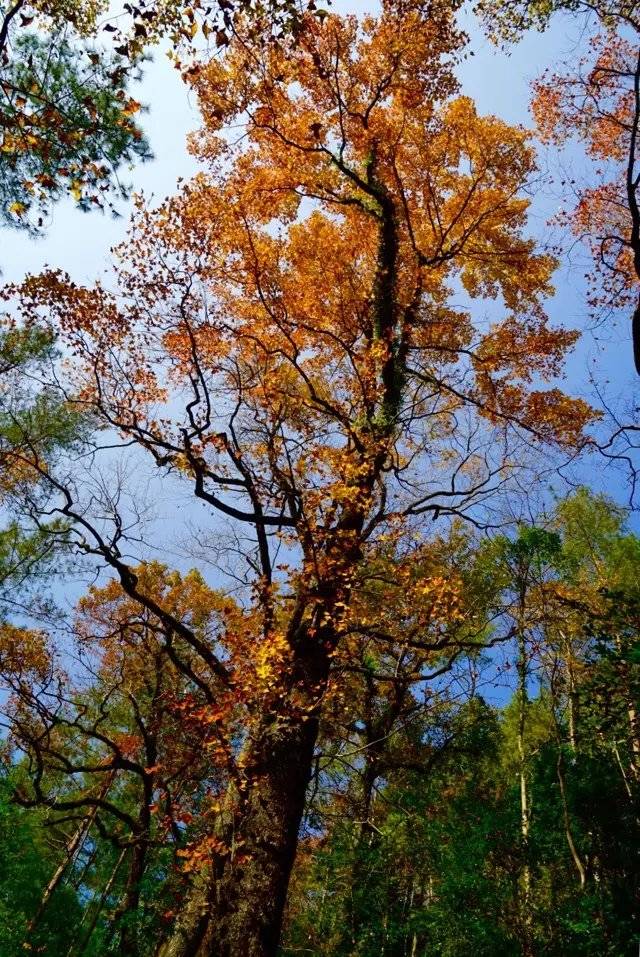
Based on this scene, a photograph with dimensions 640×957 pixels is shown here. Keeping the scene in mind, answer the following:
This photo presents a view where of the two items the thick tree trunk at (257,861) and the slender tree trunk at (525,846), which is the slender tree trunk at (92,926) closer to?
the thick tree trunk at (257,861)

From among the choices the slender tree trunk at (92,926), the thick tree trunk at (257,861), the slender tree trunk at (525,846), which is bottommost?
the slender tree trunk at (92,926)

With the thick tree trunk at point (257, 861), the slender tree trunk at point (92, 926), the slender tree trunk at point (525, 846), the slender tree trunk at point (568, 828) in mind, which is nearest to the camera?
the thick tree trunk at point (257, 861)

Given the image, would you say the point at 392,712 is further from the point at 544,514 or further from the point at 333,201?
the point at 333,201

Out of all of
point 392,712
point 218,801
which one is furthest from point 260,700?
point 392,712

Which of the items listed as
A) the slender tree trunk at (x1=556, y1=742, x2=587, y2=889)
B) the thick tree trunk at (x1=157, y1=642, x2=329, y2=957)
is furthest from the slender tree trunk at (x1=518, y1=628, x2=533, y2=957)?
the thick tree trunk at (x1=157, y1=642, x2=329, y2=957)

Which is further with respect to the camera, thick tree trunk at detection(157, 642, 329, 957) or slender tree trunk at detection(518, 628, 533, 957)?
slender tree trunk at detection(518, 628, 533, 957)

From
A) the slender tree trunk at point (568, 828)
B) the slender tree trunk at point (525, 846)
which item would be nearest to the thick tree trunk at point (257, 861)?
the slender tree trunk at point (525, 846)

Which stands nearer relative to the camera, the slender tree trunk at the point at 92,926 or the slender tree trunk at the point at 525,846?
the slender tree trunk at the point at 525,846

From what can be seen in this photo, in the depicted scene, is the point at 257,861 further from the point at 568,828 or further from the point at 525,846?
the point at 568,828

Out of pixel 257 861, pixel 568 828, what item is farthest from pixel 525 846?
pixel 257 861

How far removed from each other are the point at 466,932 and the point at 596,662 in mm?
4177

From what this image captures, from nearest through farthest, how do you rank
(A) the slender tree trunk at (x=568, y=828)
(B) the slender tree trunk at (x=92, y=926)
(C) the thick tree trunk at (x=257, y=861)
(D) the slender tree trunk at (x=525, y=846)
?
(C) the thick tree trunk at (x=257, y=861)
(D) the slender tree trunk at (x=525, y=846)
(A) the slender tree trunk at (x=568, y=828)
(B) the slender tree trunk at (x=92, y=926)

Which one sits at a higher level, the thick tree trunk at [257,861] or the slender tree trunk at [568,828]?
the slender tree trunk at [568,828]

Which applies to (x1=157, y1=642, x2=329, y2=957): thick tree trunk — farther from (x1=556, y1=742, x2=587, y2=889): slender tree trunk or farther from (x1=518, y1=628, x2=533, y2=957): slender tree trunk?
(x1=556, y1=742, x2=587, y2=889): slender tree trunk
